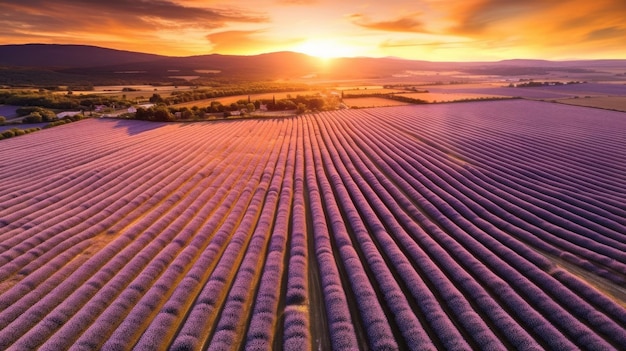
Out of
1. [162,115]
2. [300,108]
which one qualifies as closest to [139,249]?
[162,115]

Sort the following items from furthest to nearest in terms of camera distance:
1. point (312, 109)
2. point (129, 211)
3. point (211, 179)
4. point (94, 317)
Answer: point (312, 109) → point (211, 179) → point (129, 211) → point (94, 317)

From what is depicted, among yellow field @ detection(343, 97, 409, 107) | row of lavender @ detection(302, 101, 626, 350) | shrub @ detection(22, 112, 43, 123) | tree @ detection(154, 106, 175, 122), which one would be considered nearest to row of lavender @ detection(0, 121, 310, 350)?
row of lavender @ detection(302, 101, 626, 350)

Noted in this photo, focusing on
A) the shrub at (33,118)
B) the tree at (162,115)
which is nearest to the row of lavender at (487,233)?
the tree at (162,115)

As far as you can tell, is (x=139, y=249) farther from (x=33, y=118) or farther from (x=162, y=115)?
(x=33, y=118)

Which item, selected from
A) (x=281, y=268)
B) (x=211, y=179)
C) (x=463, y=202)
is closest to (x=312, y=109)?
(x=211, y=179)

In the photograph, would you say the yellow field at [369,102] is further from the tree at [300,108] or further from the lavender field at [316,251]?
the lavender field at [316,251]

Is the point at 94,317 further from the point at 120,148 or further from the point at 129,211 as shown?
the point at 120,148

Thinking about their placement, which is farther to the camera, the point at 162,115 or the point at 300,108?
the point at 300,108

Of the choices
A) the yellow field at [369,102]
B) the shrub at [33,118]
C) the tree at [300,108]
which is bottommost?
the shrub at [33,118]
